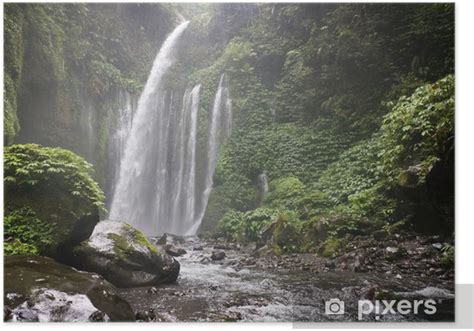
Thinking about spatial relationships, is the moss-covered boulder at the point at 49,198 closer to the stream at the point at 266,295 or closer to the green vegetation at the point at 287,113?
the green vegetation at the point at 287,113

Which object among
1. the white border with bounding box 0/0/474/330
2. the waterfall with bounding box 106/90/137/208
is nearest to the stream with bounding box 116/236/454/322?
the white border with bounding box 0/0/474/330

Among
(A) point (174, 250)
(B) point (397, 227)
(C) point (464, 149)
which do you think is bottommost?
(A) point (174, 250)

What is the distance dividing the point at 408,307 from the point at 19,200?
3967 mm

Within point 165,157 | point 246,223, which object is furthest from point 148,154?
point 246,223

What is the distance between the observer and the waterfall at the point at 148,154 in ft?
14.5

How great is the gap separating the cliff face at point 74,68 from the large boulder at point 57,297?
5.50 ft

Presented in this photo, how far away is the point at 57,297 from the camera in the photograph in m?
2.62

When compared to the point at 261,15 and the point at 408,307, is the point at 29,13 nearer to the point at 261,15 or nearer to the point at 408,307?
the point at 261,15

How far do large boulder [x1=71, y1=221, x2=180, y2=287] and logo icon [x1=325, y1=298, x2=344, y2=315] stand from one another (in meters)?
1.60

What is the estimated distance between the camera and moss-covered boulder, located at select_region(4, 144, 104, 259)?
3.33 meters

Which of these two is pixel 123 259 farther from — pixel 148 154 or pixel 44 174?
pixel 148 154

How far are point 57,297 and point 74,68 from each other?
3766mm

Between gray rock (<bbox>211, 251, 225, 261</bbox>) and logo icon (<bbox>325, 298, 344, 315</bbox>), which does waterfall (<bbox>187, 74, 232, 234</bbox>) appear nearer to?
gray rock (<bbox>211, 251, 225, 261</bbox>)

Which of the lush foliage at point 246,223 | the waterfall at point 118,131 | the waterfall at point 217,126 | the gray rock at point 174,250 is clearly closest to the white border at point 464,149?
the lush foliage at point 246,223
